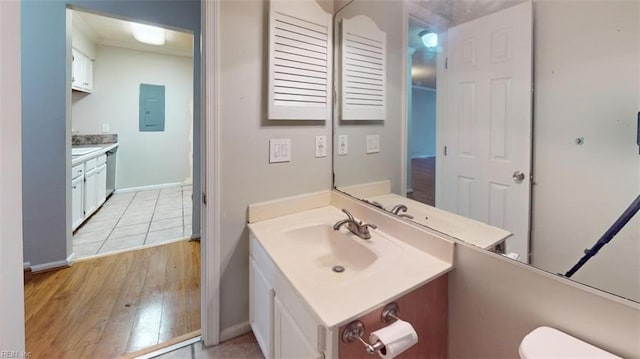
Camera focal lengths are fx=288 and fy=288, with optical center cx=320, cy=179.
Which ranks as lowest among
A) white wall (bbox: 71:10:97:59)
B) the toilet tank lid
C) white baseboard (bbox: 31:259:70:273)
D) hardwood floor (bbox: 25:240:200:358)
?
hardwood floor (bbox: 25:240:200:358)

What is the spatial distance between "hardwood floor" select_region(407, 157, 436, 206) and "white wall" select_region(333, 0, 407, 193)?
98mm

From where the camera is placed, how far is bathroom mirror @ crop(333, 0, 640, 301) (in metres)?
0.82

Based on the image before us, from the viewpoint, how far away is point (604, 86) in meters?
0.86

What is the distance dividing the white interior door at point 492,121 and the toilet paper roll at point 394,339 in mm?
446

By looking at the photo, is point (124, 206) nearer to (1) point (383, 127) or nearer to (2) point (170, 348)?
(2) point (170, 348)

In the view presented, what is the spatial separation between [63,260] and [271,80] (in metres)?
2.44

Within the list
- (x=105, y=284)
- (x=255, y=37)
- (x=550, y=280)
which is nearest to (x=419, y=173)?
(x=550, y=280)

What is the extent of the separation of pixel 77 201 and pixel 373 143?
3262mm

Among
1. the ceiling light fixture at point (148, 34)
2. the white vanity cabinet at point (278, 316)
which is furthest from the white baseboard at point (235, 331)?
the ceiling light fixture at point (148, 34)

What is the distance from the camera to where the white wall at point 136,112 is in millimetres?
4586

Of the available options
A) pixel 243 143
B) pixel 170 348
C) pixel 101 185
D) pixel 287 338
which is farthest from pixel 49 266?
pixel 287 338

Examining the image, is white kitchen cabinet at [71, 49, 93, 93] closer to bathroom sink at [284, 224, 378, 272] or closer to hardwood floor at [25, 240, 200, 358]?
hardwood floor at [25, 240, 200, 358]

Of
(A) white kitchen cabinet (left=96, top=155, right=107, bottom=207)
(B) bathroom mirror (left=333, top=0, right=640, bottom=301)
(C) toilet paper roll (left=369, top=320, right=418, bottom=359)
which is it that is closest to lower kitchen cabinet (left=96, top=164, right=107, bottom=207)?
(A) white kitchen cabinet (left=96, top=155, right=107, bottom=207)

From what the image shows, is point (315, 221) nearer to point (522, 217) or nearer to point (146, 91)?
point (522, 217)
